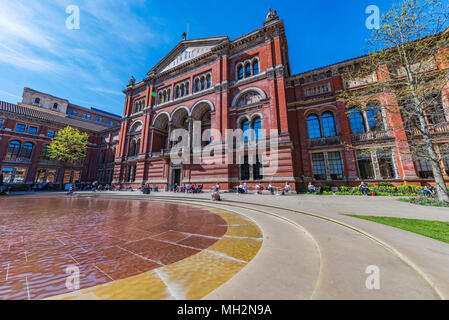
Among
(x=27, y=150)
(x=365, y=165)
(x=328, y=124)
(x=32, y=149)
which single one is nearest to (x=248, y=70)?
(x=328, y=124)

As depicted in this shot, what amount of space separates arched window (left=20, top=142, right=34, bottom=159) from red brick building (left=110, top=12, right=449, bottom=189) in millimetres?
19126

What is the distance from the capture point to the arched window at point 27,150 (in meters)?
26.1

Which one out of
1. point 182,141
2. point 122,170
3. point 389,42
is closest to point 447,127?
point 389,42

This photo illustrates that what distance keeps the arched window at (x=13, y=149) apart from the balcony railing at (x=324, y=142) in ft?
143

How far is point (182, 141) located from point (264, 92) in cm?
1159

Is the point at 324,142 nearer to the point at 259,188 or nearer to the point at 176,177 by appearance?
the point at 259,188

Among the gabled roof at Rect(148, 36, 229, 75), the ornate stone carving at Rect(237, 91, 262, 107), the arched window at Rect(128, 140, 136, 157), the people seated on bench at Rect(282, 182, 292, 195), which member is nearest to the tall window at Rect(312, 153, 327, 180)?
the people seated on bench at Rect(282, 182, 292, 195)

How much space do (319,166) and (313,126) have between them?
426cm

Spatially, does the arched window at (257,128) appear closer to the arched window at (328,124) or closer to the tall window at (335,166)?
the arched window at (328,124)

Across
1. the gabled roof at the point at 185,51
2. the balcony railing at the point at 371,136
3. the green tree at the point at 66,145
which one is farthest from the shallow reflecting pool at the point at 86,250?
the green tree at the point at 66,145

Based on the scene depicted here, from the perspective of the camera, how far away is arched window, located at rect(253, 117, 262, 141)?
52.1ft

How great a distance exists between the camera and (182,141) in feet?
68.1

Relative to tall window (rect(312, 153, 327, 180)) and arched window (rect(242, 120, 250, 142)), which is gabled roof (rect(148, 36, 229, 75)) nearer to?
arched window (rect(242, 120, 250, 142))
